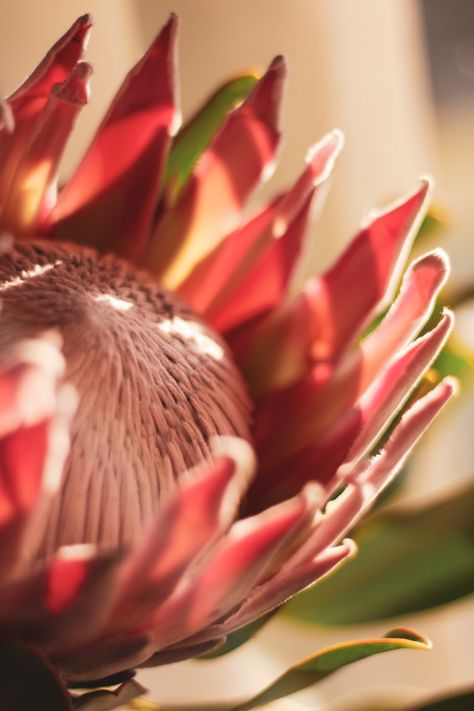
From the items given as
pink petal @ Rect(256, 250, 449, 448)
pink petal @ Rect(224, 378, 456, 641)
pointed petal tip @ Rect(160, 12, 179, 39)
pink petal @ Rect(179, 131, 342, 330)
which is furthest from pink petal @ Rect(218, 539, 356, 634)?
pointed petal tip @ Rect(160, 12, 179, 39)

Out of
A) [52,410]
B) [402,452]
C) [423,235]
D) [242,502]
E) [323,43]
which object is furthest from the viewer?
[323,43]

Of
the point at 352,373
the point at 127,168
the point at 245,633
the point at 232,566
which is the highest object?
the point at 127,168

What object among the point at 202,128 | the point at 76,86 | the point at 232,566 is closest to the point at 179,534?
the point at 232,566

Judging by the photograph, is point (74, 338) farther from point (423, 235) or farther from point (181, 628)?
point (423, 235)

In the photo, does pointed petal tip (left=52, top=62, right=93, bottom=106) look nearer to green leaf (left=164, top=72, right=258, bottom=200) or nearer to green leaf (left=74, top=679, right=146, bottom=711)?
green leaf (left=164, top=72, right=258, bottom=200)

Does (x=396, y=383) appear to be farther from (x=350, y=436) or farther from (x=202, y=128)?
(x=202, y=128)

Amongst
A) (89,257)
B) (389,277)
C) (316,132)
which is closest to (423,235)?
(389,277)
